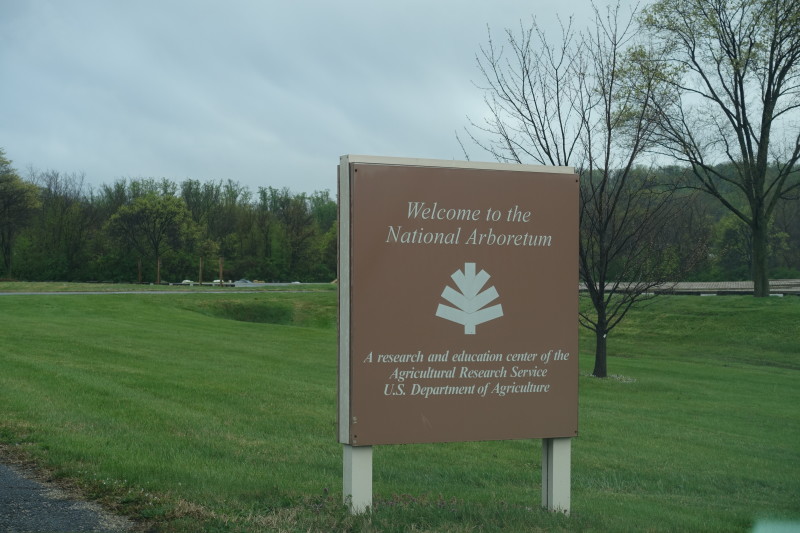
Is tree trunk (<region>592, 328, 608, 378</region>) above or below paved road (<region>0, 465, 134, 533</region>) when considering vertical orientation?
below

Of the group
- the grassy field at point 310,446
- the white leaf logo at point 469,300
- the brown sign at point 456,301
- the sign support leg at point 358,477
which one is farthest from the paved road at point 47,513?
the white leaf logo at point 469,300

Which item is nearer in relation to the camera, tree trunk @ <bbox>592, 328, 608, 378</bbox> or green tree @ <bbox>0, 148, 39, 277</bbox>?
tree trunk @ <bbox>592, 328, 608, 378</bbox>

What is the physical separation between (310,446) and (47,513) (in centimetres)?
416

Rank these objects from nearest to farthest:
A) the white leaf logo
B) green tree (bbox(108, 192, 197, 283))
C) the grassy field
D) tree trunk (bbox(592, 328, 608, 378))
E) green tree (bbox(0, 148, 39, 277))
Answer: the white leaf logo → the grassy field → tree trunk (bbox(592, 328, 608, 378)) → green tree (bbox(0, 148, 39, 277)) → green tree (bbox(108, 192, 197, 283))

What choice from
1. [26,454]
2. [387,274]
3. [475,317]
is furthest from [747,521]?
[26,454]

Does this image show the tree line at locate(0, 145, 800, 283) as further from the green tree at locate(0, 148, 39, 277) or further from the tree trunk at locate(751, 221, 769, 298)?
the tree trunk at locate(751, 221, 769, 298)

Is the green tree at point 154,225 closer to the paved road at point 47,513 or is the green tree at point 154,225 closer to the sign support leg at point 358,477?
the paved road at point 47,513

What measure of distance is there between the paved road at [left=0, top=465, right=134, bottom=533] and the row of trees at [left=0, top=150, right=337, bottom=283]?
217 ft

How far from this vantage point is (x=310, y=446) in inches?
385

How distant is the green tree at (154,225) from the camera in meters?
74.5

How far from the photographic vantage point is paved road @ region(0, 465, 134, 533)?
18.0ft

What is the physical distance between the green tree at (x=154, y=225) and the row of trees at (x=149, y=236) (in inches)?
3.5

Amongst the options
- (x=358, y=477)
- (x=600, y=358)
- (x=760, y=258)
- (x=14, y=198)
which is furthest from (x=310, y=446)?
(x=14, y=198)

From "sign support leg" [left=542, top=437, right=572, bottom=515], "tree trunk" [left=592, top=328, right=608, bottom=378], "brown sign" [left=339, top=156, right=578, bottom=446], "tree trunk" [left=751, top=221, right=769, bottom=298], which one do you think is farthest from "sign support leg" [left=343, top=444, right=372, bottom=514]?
"tree trunk" [left=751, top=221, right=769, bottom=298]
